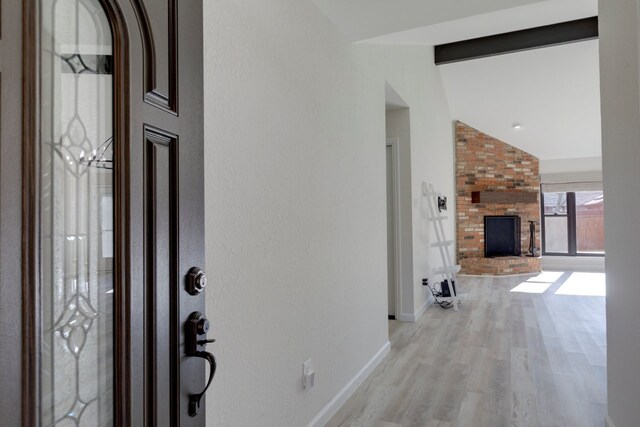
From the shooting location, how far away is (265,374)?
1.80 metres

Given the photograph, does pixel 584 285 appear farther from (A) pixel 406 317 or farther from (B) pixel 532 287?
(A) pixel 406 317

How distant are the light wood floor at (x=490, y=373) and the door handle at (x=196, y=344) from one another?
155cm

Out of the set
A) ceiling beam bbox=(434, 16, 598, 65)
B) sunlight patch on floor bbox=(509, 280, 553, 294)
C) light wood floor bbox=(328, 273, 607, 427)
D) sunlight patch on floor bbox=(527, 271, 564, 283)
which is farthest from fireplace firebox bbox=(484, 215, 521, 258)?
ceiling beam bbox=(434, 16, 598, 65)

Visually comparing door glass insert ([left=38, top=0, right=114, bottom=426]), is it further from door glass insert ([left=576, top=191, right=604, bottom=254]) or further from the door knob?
door glass insert ([left=576, top=191, right=604, bottom=254])

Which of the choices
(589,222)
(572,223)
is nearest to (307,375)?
(572,223)

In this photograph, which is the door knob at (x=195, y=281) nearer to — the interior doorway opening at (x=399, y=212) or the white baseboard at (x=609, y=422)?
the white baseboard at (x=609, y=422)

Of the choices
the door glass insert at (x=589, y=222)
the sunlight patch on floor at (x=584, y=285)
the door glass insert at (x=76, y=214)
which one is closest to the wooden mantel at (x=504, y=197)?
the door glass insert at (x=589, y=222)

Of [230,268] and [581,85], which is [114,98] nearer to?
[230,268]

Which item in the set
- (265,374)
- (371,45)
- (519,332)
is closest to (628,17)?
(371,45)

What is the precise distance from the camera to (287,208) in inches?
79.7

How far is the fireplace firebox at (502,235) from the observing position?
8451 millimetres

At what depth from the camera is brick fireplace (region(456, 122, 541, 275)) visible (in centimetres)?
837

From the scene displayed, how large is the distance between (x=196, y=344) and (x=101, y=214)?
42 cm

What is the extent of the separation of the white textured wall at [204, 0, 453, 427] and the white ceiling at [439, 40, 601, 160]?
377cm
